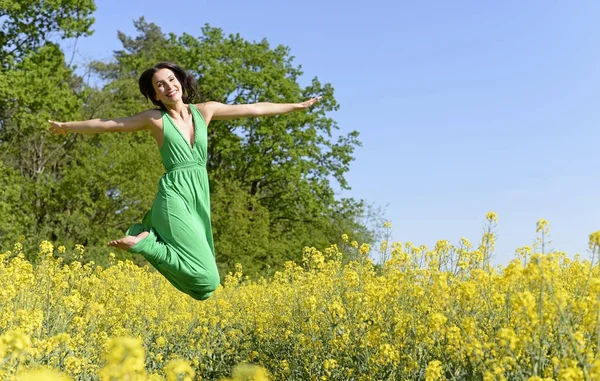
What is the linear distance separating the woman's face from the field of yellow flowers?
181 centimetres

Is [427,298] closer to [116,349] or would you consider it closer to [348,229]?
[116,349]

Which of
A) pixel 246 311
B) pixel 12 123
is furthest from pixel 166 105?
pixel 12 123

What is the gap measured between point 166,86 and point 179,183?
878 mm

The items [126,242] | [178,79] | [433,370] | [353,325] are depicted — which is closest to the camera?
[433,370]

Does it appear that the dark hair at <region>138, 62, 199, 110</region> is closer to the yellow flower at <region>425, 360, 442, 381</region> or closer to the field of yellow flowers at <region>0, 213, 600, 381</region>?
the field of yellow flowers at <region>0, 213, 600, 381</region>

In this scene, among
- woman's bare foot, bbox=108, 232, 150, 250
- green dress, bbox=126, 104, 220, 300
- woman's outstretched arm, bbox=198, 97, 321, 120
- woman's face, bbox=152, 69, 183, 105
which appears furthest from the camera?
woman's outstretched arm, bbox=198, 97, 321, 120

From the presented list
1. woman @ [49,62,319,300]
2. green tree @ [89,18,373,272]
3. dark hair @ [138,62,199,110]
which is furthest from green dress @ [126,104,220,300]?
green tree @ [89,18,373,272]

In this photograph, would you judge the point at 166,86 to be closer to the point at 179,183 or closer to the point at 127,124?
the point at 127,124

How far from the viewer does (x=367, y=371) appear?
4.84 meters

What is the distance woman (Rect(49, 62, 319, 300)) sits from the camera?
17.0 ft

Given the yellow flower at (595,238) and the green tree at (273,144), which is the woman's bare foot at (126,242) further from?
the green tree at (273,144)

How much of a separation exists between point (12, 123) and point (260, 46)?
956 cm

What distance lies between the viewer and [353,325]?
5062mm

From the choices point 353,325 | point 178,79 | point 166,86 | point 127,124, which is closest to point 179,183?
point 127,124
